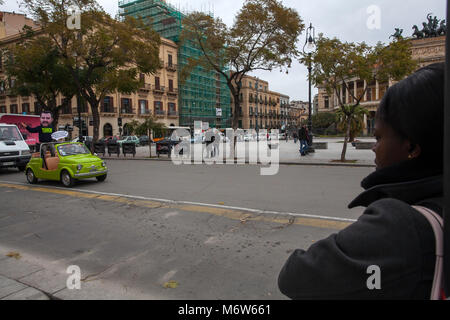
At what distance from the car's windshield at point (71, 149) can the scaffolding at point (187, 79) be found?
116ft

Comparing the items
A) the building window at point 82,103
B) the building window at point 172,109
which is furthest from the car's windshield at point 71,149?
the building window at point 172,109

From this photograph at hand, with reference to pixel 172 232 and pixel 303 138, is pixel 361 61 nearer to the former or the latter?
pixel 303 138

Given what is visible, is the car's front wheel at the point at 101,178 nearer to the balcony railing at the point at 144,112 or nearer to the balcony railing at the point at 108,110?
the balcony railing at the point at 108,110

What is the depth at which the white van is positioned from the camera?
13227 mm

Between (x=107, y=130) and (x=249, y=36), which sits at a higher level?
(x=249, y=36)

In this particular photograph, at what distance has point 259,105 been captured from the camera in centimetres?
8969

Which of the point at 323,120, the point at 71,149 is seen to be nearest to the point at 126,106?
the point at 323,120

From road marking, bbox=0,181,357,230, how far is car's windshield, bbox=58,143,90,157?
161 cm

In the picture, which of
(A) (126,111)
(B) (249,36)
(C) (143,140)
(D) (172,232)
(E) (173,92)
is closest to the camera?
(D) (172,232)

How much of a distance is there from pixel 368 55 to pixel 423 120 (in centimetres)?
1462

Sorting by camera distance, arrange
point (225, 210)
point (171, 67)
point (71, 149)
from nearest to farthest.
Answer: point (225, 210), point (71, 149), point (171, 67)

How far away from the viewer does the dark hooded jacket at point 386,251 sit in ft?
2.68

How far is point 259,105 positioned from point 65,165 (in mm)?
83204

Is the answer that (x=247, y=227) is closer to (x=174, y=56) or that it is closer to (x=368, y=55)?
(x=368, y=55)
